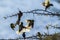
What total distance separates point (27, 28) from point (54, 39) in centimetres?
46

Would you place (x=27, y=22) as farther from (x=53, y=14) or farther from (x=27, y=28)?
(x=53, y=14)

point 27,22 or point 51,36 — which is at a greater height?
point 27,22

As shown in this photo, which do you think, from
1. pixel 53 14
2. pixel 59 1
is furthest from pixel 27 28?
pixel 59 1

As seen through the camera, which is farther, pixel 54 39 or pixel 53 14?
pixel 54 39

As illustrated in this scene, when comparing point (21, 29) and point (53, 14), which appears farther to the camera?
point (53, 14)

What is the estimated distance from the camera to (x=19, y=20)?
106cm

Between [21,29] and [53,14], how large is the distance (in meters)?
0.30

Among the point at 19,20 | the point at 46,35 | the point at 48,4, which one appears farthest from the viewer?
the point at 46,35

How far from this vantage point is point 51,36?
59.9 inches

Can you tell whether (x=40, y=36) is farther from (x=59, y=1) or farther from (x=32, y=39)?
(x=59, y=1)

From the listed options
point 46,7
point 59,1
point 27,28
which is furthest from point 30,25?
point 59,1

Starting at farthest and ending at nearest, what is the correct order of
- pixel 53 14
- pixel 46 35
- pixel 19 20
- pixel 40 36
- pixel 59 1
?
pixel 59 1 → pixel 46 35 → pixel 40 36 → pixel 53 14 → pixel 19 20

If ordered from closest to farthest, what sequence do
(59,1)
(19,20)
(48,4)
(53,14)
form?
1. (19,20)
2. (48,4)
3. (53,14)
4. (59,1)

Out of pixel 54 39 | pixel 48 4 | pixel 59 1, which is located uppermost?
pixel 48 4
